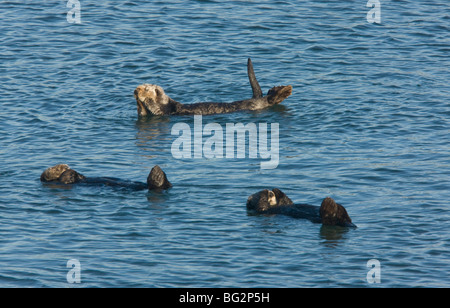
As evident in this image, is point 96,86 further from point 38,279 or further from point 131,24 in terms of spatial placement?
point 38,279

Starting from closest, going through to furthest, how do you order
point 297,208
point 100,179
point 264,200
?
point 297,208, point 264,200, point 100,179

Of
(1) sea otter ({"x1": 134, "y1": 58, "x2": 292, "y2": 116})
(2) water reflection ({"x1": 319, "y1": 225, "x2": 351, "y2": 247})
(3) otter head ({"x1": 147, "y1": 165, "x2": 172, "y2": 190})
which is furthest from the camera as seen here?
(1) sea otter ({"x1": 134, "y1": 58, "x2": 292, "y2": 116})

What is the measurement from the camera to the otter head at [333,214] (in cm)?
886

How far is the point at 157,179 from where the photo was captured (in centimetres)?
1021

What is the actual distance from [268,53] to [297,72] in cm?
145

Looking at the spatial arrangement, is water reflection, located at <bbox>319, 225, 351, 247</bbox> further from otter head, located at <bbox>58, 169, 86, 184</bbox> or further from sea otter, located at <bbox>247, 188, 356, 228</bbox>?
otter head, located at <bbox>58, 169, 86, 184</bbox>

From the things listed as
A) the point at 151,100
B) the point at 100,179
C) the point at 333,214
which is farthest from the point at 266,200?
the point at 151,100

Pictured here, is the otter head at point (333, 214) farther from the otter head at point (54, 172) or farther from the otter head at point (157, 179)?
the otter head at point (54, 172)

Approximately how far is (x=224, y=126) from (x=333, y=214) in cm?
496

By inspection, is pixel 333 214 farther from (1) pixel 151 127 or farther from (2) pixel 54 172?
(1) pixel 151 127

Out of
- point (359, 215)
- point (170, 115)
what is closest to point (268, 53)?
point (170, 115)

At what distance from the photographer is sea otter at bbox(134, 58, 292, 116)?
46.0 ft

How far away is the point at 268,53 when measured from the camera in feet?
57.7

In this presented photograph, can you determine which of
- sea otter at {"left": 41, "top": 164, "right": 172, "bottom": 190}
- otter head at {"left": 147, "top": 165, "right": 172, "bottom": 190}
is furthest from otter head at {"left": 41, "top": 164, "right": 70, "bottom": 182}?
otter head at {"left": 147, "top": 165, "right": 172, "bottom": 190}
